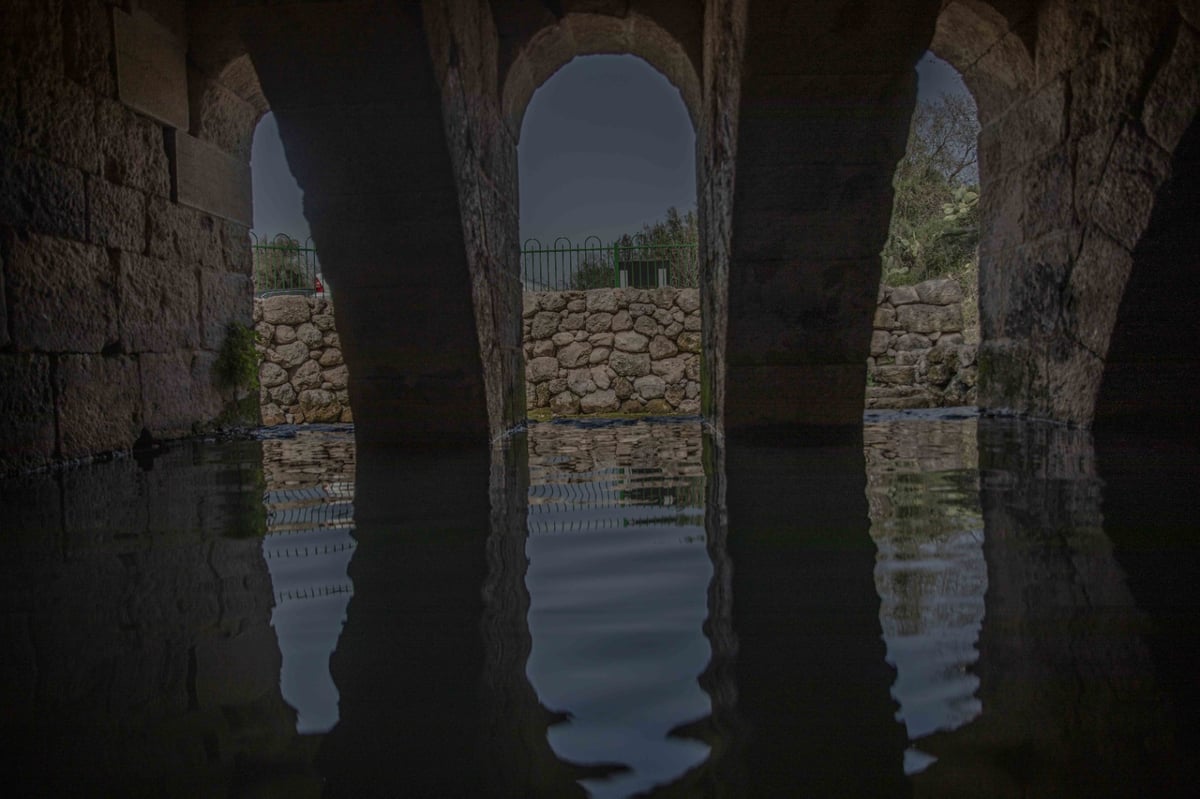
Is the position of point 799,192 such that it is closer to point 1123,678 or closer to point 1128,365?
point 1128,365

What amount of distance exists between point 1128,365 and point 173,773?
4.99 m

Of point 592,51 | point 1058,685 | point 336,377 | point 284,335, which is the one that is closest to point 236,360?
point 592,51

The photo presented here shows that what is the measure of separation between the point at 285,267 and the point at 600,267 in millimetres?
3840

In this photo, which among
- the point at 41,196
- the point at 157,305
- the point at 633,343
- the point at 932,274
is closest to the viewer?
the point at 41,196

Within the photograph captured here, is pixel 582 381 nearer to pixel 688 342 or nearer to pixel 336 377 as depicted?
pixel 688 342

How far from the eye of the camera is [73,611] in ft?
5.23

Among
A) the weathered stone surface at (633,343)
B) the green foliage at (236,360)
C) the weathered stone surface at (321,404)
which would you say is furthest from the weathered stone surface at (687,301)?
the green foliage at (236,360)

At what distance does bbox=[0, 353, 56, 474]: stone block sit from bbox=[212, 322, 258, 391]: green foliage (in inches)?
72.3

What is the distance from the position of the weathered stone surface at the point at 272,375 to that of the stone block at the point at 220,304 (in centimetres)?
389

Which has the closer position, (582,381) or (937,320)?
(937,320)

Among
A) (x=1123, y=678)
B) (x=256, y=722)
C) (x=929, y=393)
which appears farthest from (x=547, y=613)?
(x=929, y=393)

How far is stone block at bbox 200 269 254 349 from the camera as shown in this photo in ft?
18.5

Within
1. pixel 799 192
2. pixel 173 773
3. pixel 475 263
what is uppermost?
pixel 799 192

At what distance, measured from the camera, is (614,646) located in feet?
4.40
